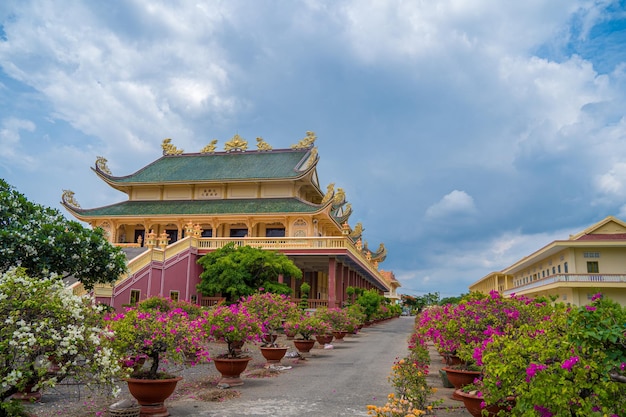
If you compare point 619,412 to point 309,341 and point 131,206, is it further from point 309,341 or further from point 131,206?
point 131,206

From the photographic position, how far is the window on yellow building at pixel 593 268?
32.0 meters

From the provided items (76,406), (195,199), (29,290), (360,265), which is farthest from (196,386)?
(195,199)

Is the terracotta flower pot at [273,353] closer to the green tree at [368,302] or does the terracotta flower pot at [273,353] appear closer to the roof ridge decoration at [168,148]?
the green tree at [368,302]

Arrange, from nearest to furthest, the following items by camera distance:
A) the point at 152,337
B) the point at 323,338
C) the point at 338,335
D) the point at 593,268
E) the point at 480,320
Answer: the point at 152,337, the point at 480,320, the point at 323,338, the point at 338,335, the point at 593,268

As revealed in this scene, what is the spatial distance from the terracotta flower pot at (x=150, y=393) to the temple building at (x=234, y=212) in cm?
1882

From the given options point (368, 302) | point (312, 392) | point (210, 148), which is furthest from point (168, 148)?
point (312, 392)

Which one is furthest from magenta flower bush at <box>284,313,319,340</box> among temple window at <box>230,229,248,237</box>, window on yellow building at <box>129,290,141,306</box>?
temple window at <box>230,229,248,237</box>

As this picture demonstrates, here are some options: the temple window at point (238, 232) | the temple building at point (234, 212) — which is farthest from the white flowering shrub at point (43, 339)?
the temple window at point (238, 232)

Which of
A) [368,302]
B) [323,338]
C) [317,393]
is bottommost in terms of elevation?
[317,393]

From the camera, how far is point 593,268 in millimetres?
32094

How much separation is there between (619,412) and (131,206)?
37.9 m

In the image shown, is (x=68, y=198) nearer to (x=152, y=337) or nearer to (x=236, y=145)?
(x=236, y=145)

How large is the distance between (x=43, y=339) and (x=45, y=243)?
28.5 feet

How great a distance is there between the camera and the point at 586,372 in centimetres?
441
